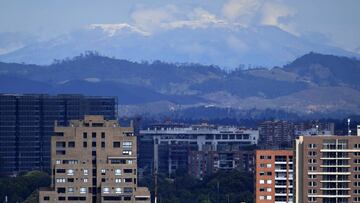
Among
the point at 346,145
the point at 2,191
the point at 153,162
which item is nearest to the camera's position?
the point at 346,145

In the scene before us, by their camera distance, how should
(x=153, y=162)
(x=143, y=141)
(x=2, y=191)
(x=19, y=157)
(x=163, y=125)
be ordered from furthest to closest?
A: 1. (x=163, y=125)
2. (x=143, y=141)
3. (x=153, y=162)
4. (x=19, y=157)
5. (x=2, y=191)

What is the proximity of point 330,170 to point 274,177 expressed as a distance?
659 cm

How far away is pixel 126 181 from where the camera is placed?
66.6m

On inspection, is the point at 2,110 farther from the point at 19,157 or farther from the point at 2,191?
the point at 2,191

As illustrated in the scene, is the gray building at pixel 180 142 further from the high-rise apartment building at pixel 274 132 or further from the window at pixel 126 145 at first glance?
the window at pixel 126 145

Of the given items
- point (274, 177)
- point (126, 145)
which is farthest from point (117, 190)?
point (274, 177)

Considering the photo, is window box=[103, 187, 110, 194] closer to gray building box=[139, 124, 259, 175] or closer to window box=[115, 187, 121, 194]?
window box=[115, 187, 121, 194]

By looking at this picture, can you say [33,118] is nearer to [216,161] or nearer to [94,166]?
[216,161]

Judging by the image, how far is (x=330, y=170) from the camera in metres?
58.4

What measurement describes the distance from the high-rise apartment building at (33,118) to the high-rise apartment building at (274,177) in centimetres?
5121

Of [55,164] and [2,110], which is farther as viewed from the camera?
[2,110]

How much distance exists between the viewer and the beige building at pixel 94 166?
6625 centimetres

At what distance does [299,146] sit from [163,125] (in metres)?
103

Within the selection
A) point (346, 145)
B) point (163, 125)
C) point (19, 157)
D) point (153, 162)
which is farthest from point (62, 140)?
point (163, 125)
